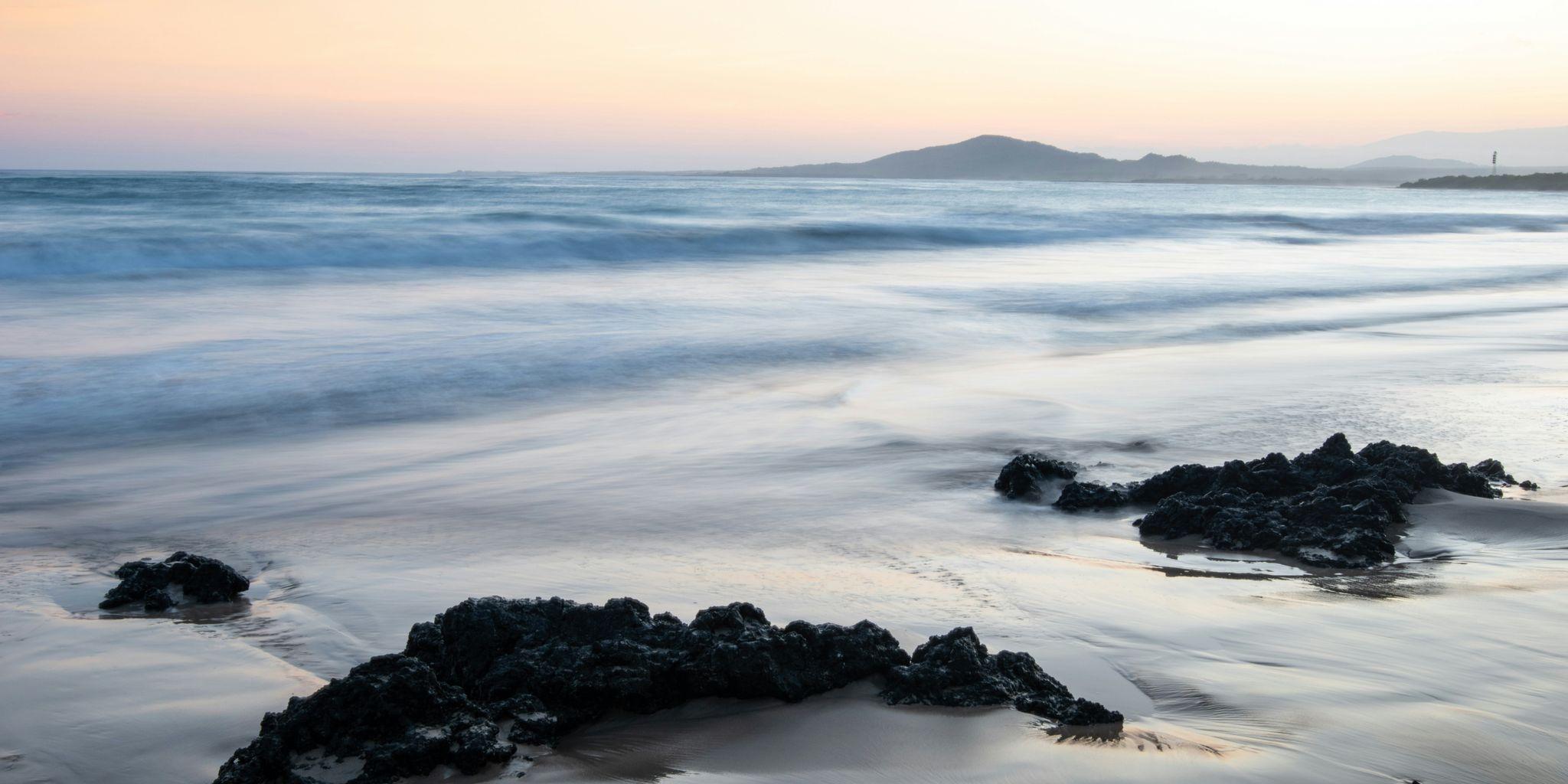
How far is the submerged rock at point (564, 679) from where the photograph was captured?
229 cm

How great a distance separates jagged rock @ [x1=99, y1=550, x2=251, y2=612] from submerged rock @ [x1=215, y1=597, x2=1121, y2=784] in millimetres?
1021

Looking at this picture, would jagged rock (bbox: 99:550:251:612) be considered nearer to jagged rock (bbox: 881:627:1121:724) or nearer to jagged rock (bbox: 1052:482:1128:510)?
jagged rock (bbox: 881:627:1121:724)

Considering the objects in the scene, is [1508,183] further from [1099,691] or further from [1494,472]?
[1099,691]

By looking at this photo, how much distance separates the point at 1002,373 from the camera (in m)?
8.52

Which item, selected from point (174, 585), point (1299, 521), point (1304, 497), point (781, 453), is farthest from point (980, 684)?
point (781, 453)

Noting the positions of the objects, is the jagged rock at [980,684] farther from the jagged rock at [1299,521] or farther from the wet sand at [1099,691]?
the jagged rock at [1299,521]

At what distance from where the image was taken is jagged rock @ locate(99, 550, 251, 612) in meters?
3.40

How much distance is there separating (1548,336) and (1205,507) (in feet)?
25.2

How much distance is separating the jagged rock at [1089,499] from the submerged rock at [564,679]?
1.91 metres

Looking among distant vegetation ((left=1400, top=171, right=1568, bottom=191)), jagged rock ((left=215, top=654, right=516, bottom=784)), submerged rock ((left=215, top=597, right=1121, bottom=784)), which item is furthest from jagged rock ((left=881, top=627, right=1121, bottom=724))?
distant vegetation ((left=1400, top=171, right=1568, bottom=191))

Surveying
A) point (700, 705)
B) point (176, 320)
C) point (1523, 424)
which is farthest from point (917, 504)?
point (176, 320)

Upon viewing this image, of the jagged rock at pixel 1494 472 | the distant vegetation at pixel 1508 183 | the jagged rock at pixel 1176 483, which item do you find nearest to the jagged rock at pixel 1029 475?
the jagged rock at pixel 1176 483

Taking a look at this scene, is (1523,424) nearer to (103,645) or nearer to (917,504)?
(917,504)

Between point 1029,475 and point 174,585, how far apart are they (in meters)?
3.11
